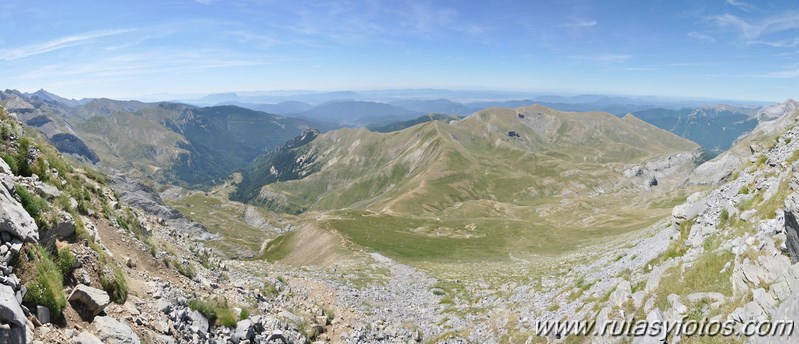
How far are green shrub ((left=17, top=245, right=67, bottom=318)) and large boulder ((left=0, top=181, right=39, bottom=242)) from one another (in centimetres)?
49

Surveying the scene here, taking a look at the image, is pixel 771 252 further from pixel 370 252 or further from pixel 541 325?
pixel 370 252

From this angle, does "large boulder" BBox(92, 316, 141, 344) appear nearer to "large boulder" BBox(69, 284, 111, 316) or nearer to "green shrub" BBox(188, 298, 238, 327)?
"large boulder" BBox(69, 284, 111, 316)

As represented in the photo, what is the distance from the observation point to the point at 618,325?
63.3 feet

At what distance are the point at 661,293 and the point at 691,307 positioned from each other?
106 inches

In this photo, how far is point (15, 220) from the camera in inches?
504

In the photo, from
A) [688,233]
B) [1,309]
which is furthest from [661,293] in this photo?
[1,309]

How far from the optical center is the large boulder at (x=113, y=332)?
12.8m

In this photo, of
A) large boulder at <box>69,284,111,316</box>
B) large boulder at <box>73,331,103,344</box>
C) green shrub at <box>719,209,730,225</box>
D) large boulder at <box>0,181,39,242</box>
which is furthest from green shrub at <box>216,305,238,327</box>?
green shrub at <box>719,209,730,225</box>

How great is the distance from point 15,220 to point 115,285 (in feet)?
14.8

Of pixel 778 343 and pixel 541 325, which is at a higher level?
pixel 778 343

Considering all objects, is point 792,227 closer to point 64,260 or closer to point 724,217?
point 724,217

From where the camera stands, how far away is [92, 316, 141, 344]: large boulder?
12789mm

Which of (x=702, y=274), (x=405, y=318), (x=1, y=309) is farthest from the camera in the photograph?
(x=405, y=318)

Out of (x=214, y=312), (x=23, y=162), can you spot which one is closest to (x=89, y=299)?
(x=214, y=312)
